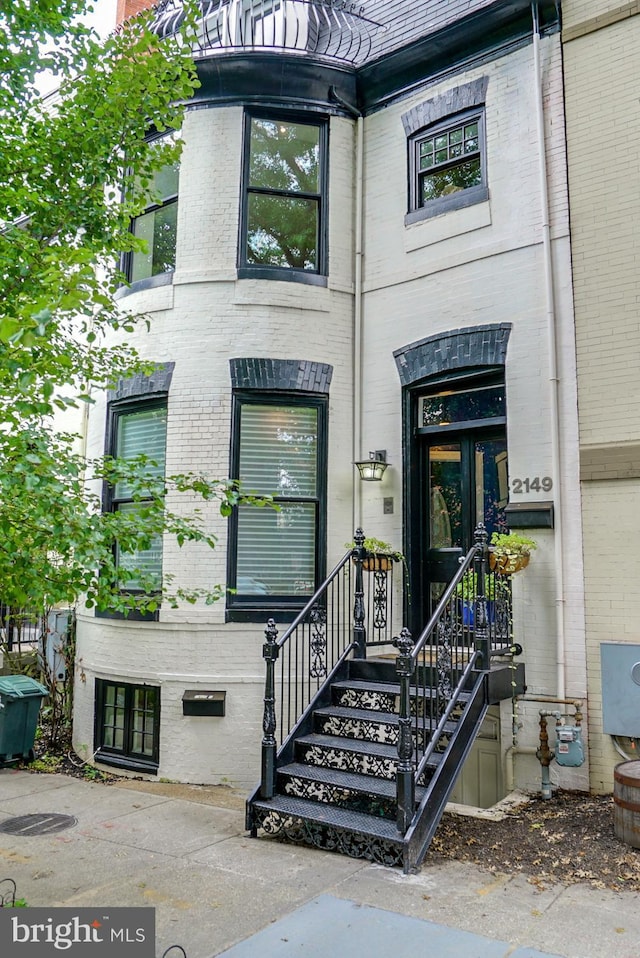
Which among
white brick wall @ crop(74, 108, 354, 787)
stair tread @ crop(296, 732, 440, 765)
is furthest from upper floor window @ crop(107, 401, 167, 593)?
stair tread @ crop(296, 732, 440, 765)

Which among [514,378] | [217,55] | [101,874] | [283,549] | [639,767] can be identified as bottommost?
[101,874]

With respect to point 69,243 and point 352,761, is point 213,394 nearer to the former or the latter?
point 69,243

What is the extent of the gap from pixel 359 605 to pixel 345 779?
186cm

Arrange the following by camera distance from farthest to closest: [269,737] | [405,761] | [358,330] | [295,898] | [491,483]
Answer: [358,330]
[491,483]
[269,737]
[405,761]
[295,898]

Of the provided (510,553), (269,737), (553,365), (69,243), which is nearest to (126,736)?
(269,737)

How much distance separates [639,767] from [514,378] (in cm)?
341

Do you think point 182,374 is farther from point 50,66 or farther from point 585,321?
point 585,321

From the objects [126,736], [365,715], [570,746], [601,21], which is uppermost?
[601,21]

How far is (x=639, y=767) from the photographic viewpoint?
5266 millimetres

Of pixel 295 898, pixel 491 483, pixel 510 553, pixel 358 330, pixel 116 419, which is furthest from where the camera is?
pixel 116 419

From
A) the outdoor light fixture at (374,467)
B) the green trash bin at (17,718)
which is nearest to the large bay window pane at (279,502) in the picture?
the outdoor light fixture at (374,467)

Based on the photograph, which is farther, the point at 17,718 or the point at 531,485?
the point at 17,718

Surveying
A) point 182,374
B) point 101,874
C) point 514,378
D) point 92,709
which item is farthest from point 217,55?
point 101,874

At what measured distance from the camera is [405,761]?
5.02 metres
